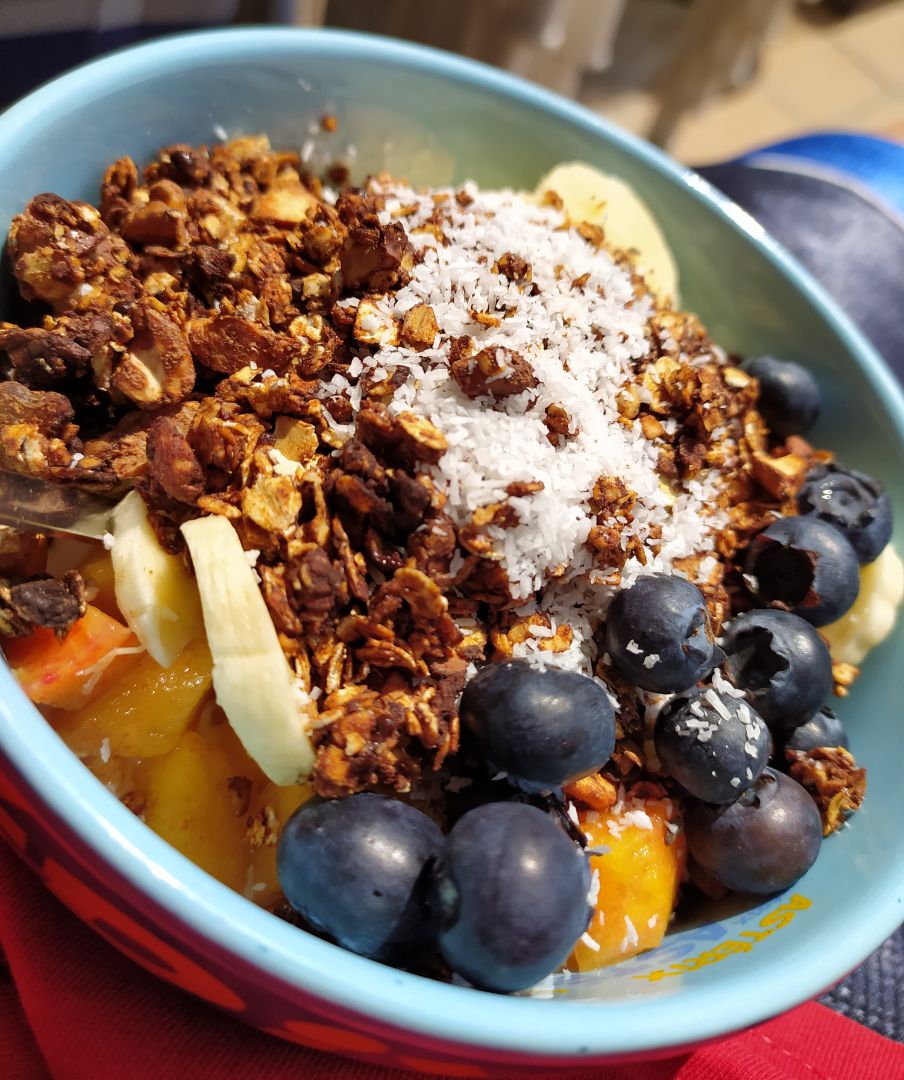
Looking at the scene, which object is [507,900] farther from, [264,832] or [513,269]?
[513,269]

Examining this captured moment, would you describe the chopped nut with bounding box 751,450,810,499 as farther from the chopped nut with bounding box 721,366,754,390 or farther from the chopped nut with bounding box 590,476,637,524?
the chopped nut with bounding box 590,476,637,524

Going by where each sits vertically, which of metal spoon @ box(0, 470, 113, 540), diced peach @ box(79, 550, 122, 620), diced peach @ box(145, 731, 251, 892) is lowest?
diced peach @ box(145, 731, 251, 892)

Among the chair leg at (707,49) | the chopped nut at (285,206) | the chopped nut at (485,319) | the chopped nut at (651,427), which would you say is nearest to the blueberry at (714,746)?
the chopped nut at (651,427)

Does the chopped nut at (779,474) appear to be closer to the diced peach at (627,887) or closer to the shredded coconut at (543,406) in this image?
the shredded coconut at (543,406)

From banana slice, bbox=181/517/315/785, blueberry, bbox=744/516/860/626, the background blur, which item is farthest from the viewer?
the background blur

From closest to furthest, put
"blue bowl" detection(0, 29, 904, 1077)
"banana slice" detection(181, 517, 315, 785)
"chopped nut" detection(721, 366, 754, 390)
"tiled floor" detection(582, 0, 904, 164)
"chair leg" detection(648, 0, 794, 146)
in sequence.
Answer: "blue bowl" detection(0, 29, 904, 1077) → "banana slice" detection(181, 517, 315, 785) → "chopped nut" detection(721, 366, 754, 390) → "chair leg" detection(648, 0, 794, 146) → "tiled floor" detection(582, 0, 904, 164)

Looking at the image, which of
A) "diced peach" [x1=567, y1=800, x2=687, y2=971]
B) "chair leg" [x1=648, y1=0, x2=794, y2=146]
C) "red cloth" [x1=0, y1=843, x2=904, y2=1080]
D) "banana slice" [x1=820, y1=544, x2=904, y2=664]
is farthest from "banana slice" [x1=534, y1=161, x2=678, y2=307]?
"chair leg" [x1=648, y1=0, x2=794, y2=146]

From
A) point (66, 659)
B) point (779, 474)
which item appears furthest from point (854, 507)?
point (66, 659)
